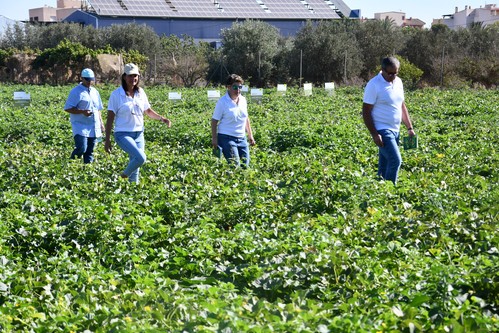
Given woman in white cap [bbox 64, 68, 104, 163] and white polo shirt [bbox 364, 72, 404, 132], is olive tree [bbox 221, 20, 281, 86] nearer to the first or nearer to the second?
woman in white cap [bbox 64, 68, 104, 163]

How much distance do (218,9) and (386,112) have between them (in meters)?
58.4

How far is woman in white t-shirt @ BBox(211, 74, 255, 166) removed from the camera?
9.51m

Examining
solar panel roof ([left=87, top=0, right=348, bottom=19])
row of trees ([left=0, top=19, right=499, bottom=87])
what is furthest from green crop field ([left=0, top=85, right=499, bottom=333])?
solar panel roof ([left=87, top=0, right=348, bottom=19])

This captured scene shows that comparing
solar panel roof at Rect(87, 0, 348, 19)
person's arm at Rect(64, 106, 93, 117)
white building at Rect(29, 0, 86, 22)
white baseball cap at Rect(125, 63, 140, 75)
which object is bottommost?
person's arm at Rect(64, 106, 93, 117)

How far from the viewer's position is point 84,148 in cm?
1040

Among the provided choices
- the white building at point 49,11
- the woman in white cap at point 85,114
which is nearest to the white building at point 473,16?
the white building at point 49,11

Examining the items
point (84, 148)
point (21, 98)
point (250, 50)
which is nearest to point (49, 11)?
point (250, 50)

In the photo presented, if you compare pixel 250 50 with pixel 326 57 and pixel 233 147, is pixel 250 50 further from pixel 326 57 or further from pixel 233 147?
pixel 233 147

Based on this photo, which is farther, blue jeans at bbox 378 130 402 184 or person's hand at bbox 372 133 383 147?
blue jeans at bbox 378 130 402 184

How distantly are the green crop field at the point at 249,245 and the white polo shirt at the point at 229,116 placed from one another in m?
0.40

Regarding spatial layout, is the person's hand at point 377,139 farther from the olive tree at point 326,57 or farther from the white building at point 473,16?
the white building at point 473,16

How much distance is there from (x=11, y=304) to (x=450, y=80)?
30.2m

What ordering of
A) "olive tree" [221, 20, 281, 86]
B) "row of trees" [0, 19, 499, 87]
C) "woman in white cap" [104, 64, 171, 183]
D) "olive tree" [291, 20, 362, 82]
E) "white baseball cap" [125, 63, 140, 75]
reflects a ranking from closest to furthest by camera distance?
"white baseball cap" [125, 63, 140, 75] → "woman in white cap" [104, 64, 171, 183] → "olive tree" [291, 20, 362, 82] → "row of trees" [0, 19, 499, 87] → "olive tree" [221, 20, 281, 86]

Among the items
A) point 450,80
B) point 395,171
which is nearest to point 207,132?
point 395,171
